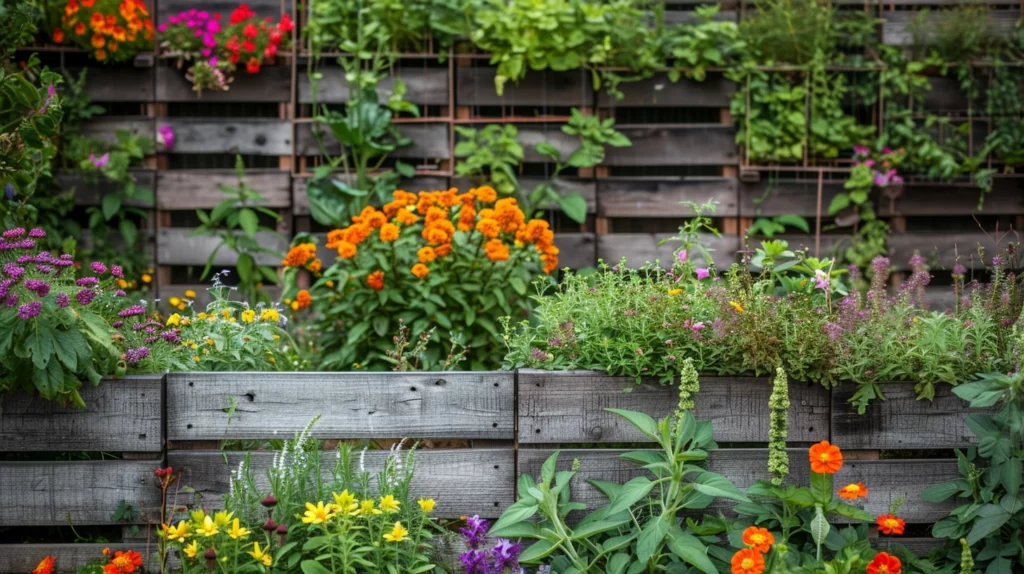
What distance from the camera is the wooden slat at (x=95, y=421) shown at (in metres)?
2.60

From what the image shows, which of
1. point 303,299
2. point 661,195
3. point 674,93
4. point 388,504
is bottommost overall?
point 388,504

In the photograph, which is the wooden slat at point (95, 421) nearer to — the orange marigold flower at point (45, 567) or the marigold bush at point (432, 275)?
the orange marigold flower at point (45, 567)

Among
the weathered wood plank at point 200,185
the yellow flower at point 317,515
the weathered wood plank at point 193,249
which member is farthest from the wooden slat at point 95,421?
the weathered wood plank at point 200,185

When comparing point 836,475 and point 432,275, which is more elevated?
point 432,275

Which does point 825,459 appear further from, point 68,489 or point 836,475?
point 68,489

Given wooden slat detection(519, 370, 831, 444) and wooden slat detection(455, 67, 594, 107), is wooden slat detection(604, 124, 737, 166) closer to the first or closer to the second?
wooden slat detection(455, 67, 594, 107)

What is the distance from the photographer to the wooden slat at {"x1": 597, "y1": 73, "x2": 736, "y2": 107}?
4.97 m

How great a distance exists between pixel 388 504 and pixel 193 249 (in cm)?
301

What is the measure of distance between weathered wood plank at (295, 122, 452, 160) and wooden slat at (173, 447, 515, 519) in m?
2.60

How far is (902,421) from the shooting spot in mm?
2615

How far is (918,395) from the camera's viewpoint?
260 centimetres

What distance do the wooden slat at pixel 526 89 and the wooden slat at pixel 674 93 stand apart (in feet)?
0.51

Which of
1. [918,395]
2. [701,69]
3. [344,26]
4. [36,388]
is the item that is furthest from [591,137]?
[36,388]

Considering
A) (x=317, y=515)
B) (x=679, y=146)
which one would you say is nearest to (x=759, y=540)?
(x=317, y=515)
